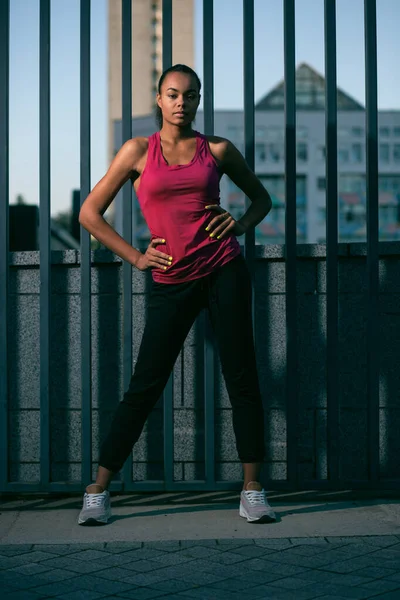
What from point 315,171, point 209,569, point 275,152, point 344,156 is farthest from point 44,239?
point 344,156

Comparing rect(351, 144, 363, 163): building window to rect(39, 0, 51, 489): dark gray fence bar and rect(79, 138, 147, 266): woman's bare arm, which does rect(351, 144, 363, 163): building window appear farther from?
rect(79, 138, 147, 266): woman's bare arm

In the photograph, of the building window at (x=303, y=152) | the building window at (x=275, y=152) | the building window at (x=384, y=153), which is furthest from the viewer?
the building window at (x=275, y=152)

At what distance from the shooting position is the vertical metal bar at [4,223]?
389 centimetres

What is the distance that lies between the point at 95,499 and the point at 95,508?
0.16 feet

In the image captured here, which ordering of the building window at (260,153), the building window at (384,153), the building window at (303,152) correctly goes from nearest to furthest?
the building window at (303,152), the building window at (384,153), the building window at (260,153)

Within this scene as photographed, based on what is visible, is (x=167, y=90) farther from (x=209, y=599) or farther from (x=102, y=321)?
(x=209, y=599)

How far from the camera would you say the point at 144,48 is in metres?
104

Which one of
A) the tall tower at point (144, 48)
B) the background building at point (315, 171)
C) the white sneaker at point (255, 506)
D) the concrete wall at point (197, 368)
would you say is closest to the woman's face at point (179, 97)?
the concrete wall at point (197, 368)

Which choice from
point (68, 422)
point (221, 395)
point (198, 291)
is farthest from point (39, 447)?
point (198, 291)

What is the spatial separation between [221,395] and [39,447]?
0.86 m

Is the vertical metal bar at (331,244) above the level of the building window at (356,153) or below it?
below

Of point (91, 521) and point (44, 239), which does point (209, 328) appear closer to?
point (44, 239)

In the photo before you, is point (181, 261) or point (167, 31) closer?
point (181, 261)

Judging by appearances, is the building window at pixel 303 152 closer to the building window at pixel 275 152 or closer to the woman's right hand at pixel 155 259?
the building window at pixel 275 152
